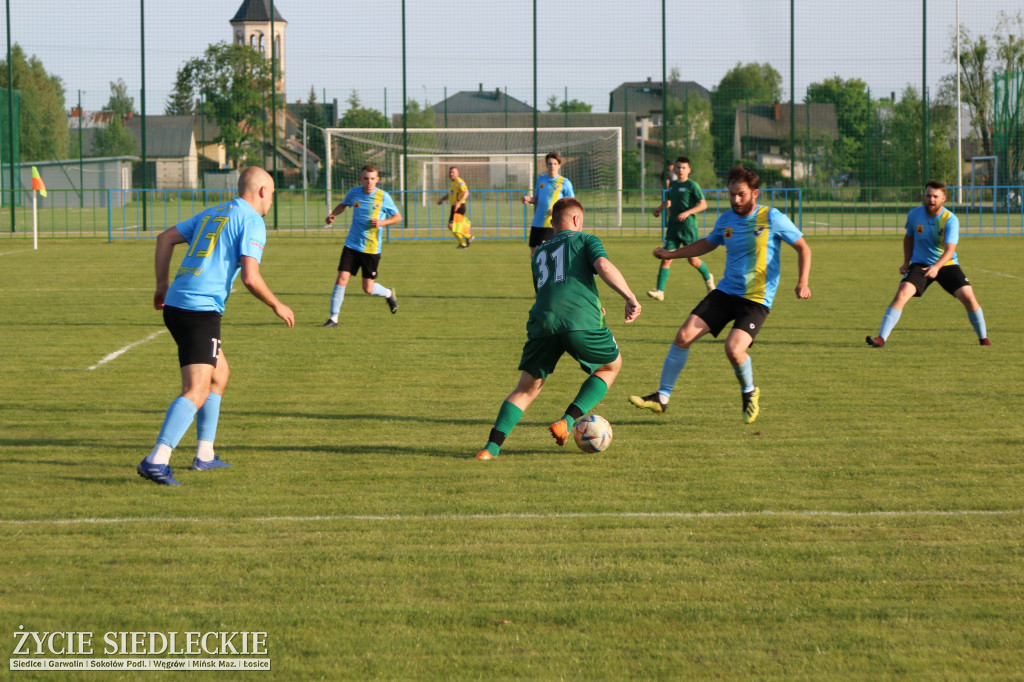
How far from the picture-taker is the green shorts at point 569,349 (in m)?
6.58

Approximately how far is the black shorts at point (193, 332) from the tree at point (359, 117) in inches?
1335

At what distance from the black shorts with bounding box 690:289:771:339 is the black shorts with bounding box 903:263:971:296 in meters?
4.29

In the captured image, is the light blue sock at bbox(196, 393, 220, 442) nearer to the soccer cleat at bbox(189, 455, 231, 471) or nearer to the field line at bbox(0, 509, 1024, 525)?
the soccer cleat at bbox(189, 455, 231, 471)

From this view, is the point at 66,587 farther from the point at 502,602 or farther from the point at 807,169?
the point at 807,169

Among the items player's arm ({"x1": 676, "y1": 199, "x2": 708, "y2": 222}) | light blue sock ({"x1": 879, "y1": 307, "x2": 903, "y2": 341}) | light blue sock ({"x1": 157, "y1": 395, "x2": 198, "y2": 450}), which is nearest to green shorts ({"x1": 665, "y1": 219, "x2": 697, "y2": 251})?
player's arm ({"x1": 676, "y1": 199, "x2": 708, "y2": 222})

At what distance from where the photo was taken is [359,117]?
4312 centimetres

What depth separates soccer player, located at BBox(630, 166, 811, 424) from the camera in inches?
304

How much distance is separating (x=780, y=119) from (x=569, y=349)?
43.5 meters

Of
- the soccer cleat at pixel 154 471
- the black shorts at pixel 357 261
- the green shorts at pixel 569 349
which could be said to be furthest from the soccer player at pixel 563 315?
the black shorts at pixel 357 261

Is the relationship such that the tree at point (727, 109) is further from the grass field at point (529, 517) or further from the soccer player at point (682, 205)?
the grass field at point (529, 517)

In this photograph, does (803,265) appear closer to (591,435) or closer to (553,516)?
(591,435)

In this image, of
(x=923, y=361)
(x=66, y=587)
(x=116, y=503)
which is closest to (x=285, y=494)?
(x=116, y=503)

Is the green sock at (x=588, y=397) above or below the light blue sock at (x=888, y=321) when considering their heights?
below

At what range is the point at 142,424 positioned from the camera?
7738 millimetres
